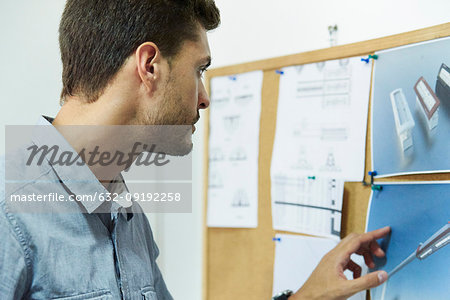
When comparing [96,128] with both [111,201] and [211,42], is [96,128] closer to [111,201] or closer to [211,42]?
[111,201]

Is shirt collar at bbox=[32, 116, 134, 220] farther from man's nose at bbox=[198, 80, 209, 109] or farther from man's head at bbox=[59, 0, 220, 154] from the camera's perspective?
man's nose at bbox=[198, 80, 209, 109]

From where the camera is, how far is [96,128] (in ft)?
2.71

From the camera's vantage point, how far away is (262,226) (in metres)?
1.26

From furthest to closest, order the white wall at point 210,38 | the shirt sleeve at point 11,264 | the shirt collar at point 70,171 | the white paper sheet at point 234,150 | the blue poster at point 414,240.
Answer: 1. the white paper sheet at point 234,150
2. the white wall at point 210,38
3. the blue poster at point 414,240
4. the shirt collar at point 70,171
5. the shirt sleeve at point 11,264

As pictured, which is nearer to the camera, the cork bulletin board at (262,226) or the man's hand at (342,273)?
the man's hand at (342,273)

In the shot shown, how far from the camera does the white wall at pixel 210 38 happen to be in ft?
3.79

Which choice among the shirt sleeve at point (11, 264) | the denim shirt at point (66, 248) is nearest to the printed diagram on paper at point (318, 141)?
the denim shirt at point (66, 248)

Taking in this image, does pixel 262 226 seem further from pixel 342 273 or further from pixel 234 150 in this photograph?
pixel 342 273

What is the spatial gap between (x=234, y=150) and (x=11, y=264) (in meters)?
0.76

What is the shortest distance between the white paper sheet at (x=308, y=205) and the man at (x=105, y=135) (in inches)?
6.8

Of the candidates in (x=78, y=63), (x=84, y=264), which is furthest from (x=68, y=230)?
(x=78, y=63)

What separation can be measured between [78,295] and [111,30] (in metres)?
0.46

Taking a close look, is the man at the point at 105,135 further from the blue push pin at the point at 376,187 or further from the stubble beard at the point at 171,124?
the blue push pin at the point at 376,187

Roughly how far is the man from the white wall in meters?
0.37
